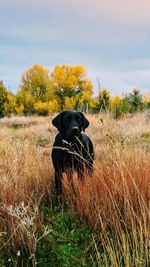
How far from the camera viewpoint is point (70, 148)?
4363 millimetres

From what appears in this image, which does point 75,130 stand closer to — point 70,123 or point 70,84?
point 70,123

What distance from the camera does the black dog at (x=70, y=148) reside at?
4.13 metres

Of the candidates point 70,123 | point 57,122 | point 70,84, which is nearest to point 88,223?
point 70,123

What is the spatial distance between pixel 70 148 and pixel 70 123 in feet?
1.26

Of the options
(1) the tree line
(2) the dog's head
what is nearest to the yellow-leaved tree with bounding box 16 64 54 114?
(1) the tree line

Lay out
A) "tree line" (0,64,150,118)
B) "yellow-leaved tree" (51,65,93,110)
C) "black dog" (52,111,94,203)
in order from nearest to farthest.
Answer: "black dog" (52,111,94,203) → "tree line" (0,64,150,118) → "yellow-leaved tree" (51,65,93,110)

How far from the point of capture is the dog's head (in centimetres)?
448

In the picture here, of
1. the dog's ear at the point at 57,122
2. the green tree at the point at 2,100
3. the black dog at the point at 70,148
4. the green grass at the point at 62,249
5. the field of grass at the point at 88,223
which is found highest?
the green tree at the point at 2,100

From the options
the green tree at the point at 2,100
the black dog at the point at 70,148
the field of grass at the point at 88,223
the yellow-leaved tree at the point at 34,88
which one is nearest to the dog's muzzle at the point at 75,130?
the black dog at the point at 70,148

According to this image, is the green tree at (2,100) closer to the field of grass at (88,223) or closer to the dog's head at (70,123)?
the dog's head at (70,123)

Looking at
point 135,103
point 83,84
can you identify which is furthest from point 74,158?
point 83,84

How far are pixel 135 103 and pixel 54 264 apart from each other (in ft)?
117

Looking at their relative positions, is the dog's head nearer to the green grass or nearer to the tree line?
the green grass

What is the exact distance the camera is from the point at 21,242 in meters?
2.72
